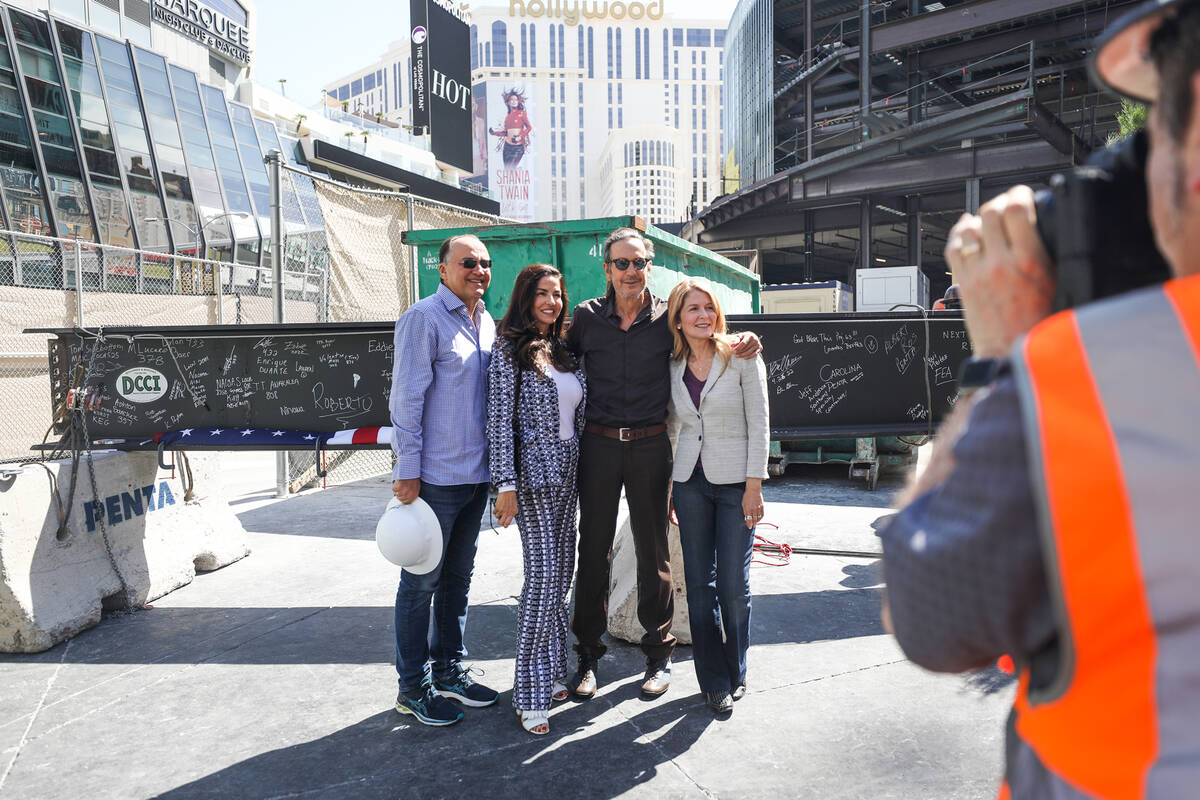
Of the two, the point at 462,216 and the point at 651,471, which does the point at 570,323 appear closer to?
the point at 651,471

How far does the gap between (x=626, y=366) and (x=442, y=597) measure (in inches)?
57.8

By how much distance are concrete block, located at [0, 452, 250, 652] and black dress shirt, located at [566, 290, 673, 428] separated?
11.3ft

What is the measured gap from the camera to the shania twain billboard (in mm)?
114938

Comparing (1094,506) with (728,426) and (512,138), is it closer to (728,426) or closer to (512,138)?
(728,426)

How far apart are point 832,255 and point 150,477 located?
34.6 metres

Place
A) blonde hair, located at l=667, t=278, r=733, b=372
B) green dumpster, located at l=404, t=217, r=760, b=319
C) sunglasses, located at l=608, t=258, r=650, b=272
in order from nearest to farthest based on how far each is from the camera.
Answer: blonde hair, located at l=667, t=278, r=733, b=372
sunglasses, located at l=608, t=258, r=650, b=272
green dumpster, located at l=404, t=217, r=760, b=319

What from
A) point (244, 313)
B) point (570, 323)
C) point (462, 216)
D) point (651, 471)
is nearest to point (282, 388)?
point (570, 323)

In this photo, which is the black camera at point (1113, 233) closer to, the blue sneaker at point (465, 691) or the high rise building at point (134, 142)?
the blue sneaker at point (465, 691)

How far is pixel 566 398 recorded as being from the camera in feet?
12.1

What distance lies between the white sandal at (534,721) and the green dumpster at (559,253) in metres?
4.16

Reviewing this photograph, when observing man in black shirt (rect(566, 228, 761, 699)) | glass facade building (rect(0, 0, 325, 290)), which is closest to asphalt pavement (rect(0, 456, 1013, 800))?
man in black shirt (rect(566, 228, 761, 699))

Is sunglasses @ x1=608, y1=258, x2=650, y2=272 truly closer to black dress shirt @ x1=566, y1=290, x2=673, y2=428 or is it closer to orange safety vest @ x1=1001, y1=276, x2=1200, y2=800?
black dress shirt @ x1=566, y1=290, x2=673, y2=428

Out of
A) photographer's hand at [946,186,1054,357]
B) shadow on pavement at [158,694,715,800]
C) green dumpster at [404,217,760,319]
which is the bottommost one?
shadow on pavement at [158,694,715,800]

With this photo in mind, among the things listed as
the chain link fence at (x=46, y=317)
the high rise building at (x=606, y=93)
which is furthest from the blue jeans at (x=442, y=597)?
the high rise building at (x=606, y=93)
